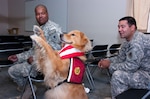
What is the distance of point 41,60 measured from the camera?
70.1 inches

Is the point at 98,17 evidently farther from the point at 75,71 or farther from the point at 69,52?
the point at 75,71

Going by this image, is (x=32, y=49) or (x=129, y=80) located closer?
(x=129, y=80)

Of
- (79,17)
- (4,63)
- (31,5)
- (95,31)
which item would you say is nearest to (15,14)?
(31,5)

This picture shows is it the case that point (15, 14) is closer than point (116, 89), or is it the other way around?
point (116, 89)

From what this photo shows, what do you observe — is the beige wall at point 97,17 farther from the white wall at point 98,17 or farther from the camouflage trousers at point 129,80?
the camouflage trousers at point 129,80

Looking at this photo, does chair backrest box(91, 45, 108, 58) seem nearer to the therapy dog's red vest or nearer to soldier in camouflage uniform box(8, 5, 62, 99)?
soldier in camouflage uniform box(8, 5, 62, 99)

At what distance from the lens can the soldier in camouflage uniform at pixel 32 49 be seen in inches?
84.6

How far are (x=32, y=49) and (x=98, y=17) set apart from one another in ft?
9.36

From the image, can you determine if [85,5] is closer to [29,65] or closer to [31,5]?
[31,5]

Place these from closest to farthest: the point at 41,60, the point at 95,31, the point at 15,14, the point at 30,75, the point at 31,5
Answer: the point at 41,60 < the point at 30,75 < the point at 95,31 < the point at 31,5 < the point at 15,14

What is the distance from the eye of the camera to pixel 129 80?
183cm

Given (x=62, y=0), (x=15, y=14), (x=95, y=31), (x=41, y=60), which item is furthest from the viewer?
(x=15, y=14)

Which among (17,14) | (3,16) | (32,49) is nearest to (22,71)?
(32,49)

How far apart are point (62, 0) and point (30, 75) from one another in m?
3.94
